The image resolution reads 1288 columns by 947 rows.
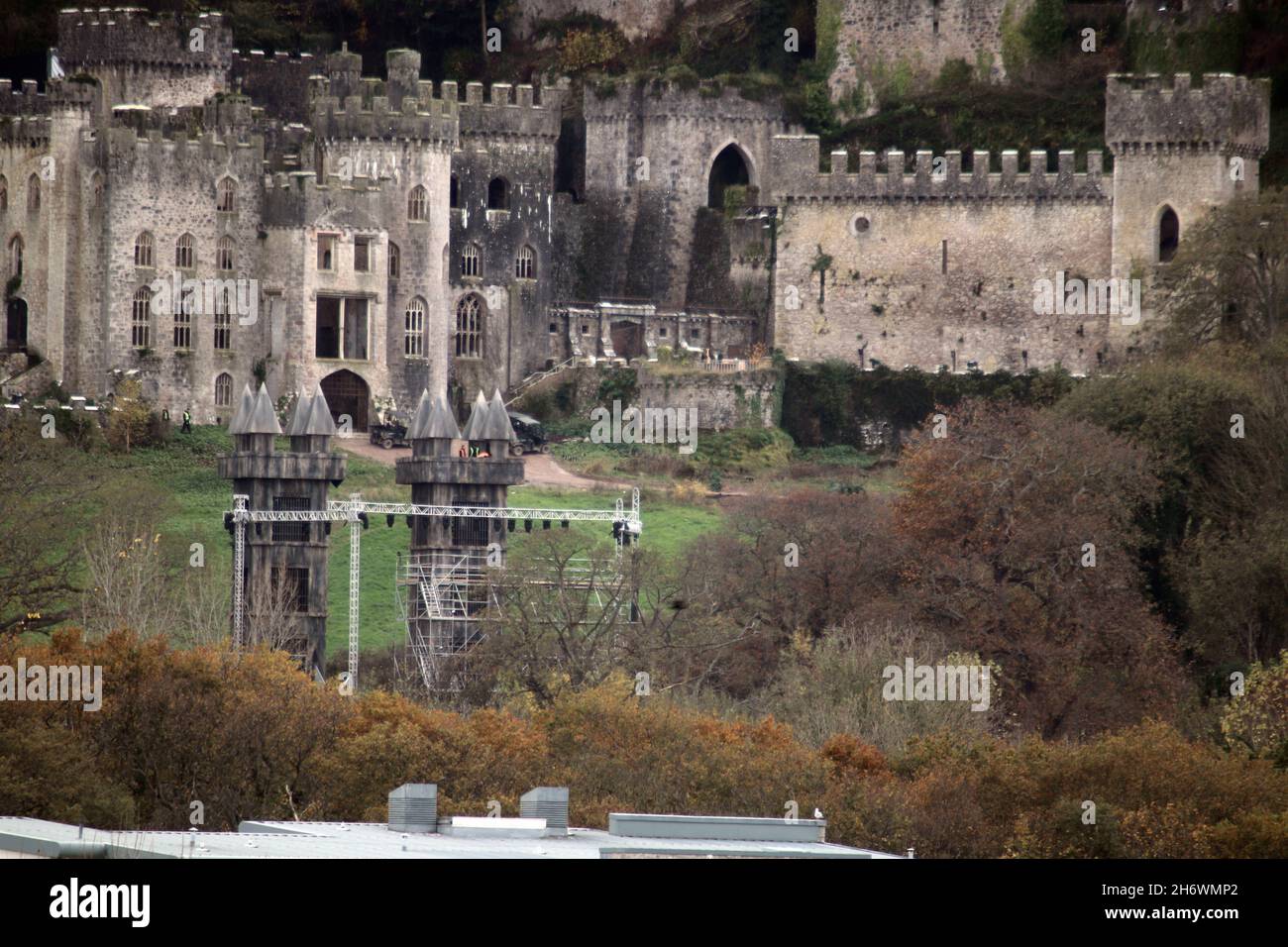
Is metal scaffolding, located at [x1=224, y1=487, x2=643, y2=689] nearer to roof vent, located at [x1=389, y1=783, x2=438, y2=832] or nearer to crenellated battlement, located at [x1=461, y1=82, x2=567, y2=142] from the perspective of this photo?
crenellated battlement, located at [x1=461, y1=82, x2=567, y2=142]

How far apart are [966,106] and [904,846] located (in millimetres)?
48909

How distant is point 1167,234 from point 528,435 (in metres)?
17.4

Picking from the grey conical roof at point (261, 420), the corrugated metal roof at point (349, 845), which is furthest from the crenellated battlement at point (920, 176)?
the corrugated metal roof at point (349, 845)

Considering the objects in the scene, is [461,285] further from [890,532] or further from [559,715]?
[559,715]

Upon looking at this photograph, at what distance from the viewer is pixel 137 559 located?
7900 cm

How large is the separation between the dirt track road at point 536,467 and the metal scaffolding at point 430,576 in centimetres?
537

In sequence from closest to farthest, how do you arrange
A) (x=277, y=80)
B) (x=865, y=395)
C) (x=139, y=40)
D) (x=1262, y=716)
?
(x=1262, y=716) < (x=865, y=395) < (x=139, y=40) < (x=277, y=80)

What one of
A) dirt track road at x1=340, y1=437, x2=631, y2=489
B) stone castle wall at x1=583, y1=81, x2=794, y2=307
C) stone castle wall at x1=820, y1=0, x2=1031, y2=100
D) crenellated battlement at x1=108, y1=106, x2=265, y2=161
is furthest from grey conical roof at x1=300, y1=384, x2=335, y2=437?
stone castle wall at x1=820, y1=0, x2=1031, y2=100

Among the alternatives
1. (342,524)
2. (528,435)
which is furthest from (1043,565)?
(528,435)

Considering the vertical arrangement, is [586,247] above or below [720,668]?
above

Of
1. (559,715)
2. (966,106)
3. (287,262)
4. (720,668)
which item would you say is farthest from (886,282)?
(559,715)

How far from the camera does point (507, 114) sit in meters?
102

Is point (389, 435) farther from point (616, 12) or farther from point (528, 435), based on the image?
point (616, 12)

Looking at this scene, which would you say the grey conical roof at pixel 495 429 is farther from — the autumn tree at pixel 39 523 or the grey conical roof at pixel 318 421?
the autumn tree at pixel 39 523
